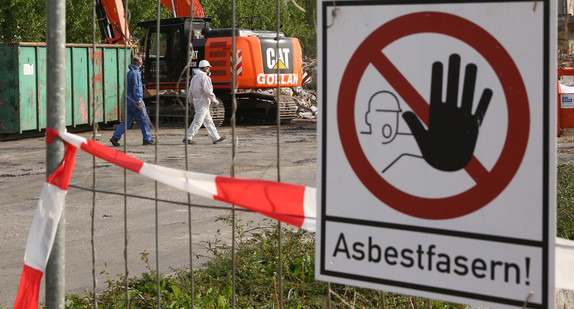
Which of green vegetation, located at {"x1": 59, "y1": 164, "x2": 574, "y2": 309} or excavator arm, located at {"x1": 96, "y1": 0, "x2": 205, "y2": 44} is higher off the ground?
excavator arm, located at {"x1": 96, "y1": 0, "x2": 205, "y2": 44}

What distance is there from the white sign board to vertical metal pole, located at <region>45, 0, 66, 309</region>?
1.22 metres

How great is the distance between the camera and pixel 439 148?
2137 millimetres


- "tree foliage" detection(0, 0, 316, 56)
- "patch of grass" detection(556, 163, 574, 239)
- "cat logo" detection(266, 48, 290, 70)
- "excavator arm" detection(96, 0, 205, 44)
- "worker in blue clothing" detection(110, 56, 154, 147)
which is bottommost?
"patch of grass" detection(556, 163, 574, 239)

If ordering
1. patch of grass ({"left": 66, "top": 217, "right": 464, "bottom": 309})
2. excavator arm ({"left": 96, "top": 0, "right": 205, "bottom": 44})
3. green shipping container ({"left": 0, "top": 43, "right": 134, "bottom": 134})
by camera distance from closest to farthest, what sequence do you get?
patch of grass ({"left": 66, "top": 217, "right": 464, "bottom": 309}) < green shipping container ({"left": 0, "top": 43, "right": 134, "bottom": 134}) < excavator arm ({"left": 96, "top": 0, "right": 205, "bottom": 44})

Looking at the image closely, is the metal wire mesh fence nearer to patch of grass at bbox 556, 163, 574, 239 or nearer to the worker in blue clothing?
the worker in blue clothing

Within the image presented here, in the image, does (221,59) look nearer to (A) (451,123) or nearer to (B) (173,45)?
(B) (173,45)

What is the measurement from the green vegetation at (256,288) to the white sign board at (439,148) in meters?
2.17

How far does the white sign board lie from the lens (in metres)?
2.04

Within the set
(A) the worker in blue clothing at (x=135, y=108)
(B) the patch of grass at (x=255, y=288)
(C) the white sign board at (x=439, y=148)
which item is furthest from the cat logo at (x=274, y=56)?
(C) the white sign board at (x=439, y=148)

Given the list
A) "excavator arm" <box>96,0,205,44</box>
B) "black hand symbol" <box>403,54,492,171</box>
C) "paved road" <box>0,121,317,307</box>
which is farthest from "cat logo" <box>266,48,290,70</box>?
"black hand symbol" <box>403,54,492,171</box>

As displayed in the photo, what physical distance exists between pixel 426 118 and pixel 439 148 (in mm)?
83

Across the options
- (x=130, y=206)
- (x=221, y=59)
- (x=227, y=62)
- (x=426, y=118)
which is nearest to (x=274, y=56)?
(x=227, y=62)

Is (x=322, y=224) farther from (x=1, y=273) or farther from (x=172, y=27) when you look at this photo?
(x=172, y=27)

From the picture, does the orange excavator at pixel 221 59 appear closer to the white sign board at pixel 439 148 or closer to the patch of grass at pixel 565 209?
the patch of grass at pixel 565 209
